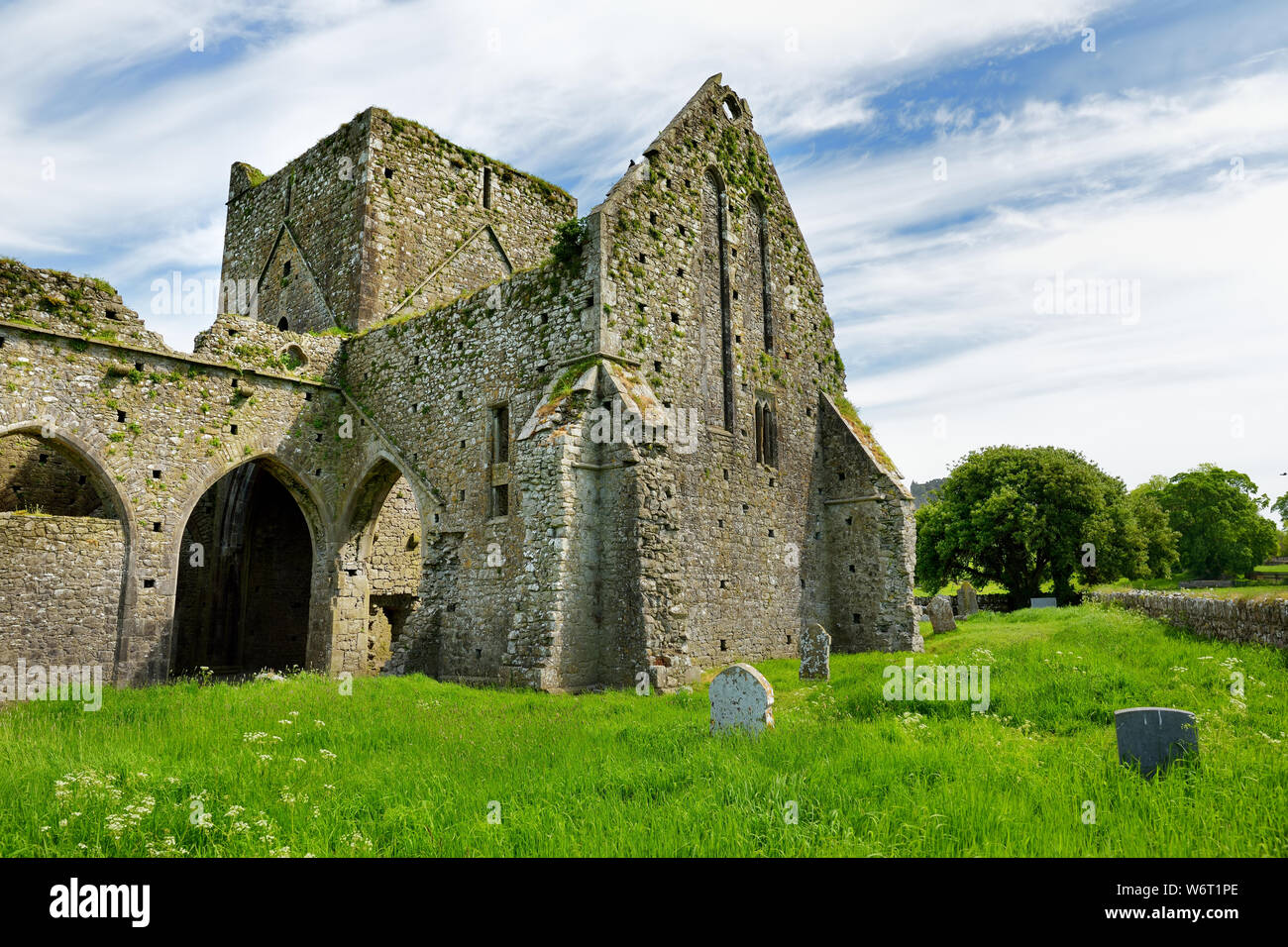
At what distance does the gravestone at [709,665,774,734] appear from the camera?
7742 millimetres

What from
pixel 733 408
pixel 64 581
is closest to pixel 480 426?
pixel 733 408

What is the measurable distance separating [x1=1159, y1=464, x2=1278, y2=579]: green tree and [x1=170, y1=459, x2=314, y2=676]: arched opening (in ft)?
172

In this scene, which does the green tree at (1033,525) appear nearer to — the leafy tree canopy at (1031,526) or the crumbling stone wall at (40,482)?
the leafy tree canopy at (1031,526)

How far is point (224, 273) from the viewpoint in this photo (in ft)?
77.4

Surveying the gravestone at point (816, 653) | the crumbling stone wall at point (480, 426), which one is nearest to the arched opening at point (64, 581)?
the crumbling stone wall at point (480, 426)

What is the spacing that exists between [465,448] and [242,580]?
8365 millimetres

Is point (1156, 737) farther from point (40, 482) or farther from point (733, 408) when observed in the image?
point (40, 482)

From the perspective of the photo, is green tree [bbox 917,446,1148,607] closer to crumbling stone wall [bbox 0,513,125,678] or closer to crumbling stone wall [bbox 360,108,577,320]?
crumbling stone wall [bbox 360,108,577,320]

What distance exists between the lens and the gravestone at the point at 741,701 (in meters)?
7.74

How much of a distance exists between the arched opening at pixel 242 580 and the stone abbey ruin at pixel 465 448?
0.07 metres

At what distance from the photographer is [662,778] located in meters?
5.95

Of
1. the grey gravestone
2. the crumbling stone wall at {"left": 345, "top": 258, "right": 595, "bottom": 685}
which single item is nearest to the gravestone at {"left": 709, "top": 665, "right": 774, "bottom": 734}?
the grey gravestone

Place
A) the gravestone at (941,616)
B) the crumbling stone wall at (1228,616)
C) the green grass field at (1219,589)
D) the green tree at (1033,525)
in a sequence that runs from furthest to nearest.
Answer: the green tree at (1033,525), the gravestone at (941,616), the green grass field at (1219,589), the crumbling stone wall at (1228,616)

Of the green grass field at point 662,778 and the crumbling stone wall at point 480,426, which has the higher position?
the crumbling stone wall at point 480,426
